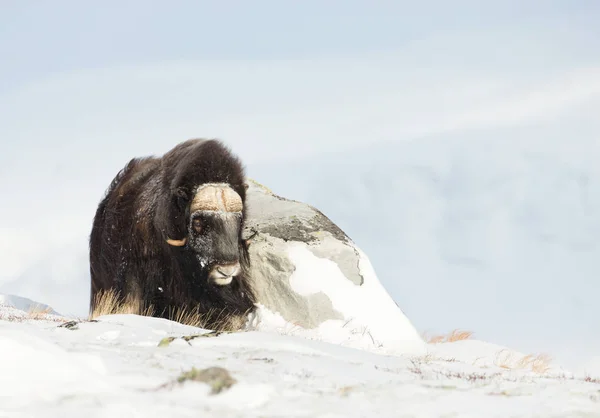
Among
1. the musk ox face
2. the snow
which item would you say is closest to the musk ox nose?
the musk ox face

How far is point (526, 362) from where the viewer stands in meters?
13.8

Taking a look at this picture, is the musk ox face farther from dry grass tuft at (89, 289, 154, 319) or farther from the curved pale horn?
dry grass tuft at (89, 289, 154, 319)

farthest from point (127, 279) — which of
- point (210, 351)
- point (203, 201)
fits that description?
point (210, 351)

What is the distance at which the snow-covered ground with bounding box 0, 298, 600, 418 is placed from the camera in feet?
18.4

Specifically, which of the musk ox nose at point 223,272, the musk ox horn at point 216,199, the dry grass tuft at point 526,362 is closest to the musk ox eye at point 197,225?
the musk ox horn at point 216,199

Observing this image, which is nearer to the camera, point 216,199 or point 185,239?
point 216,199

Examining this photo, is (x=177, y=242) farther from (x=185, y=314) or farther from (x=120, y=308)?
(x=120, y=308)

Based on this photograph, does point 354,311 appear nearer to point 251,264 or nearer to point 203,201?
point 251,264

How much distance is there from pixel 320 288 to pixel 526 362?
3978mm

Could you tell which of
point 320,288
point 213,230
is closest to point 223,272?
point 213,230

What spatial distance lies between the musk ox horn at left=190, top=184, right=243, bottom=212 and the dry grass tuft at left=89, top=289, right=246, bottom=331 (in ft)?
5.95

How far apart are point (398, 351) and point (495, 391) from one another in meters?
7.46

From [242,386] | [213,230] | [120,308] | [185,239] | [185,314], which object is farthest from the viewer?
[120,308]

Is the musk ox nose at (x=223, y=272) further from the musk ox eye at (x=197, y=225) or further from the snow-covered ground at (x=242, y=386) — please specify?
the snow-covered ground at (x=242, y=386)
